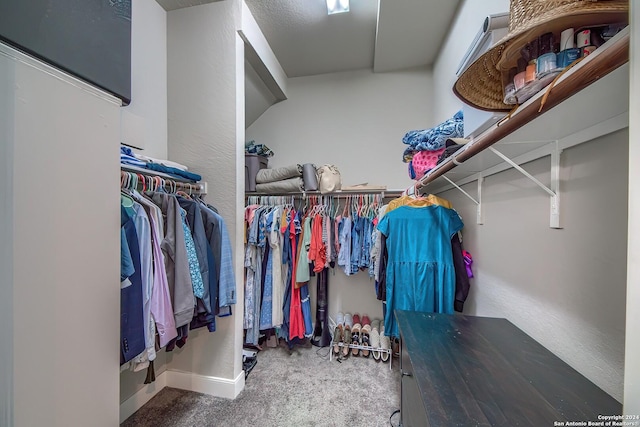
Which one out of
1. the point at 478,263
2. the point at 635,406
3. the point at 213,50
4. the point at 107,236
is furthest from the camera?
the point at 213,50

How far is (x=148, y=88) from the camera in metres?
1.60

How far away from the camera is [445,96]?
193 centimetres

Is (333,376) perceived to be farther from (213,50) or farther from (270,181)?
(213,50)

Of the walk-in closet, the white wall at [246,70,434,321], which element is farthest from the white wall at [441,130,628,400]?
the white wall at [246,70,434,321]

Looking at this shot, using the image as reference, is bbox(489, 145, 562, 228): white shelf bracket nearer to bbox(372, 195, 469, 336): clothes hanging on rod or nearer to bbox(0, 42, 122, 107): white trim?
bbox(372, 195, 469, 336): clothes hanging on rod

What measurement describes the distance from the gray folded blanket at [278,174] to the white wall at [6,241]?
1649 millimetres

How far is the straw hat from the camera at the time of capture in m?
0.40

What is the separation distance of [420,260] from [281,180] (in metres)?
1.41

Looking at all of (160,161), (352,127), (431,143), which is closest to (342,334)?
(431,143)

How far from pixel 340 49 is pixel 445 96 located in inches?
43.2

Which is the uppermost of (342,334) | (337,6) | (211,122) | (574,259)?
(337,6)

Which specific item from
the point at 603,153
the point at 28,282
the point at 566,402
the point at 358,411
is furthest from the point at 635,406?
the point at 358,411

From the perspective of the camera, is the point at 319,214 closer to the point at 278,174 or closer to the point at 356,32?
the point at 278,174

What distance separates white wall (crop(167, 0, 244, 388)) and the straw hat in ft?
4.72
